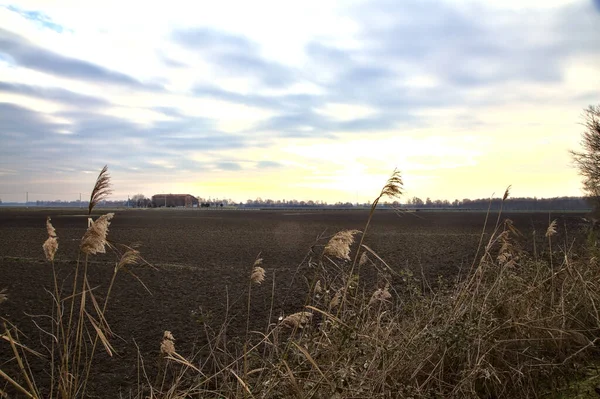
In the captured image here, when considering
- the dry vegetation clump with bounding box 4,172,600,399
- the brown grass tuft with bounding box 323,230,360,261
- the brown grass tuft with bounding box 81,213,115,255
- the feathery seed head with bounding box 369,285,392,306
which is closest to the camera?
the brown grass tuft with bounding box 81,213,115,255

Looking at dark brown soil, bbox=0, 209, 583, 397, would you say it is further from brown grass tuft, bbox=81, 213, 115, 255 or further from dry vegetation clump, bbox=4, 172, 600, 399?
dry vegetation clump, bbox=4, 172, 600, 399

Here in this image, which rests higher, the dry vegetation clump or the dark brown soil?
the dry vegetation clump

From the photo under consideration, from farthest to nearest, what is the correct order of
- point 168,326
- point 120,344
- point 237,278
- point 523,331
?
point 237,278
point 168,326
point 120,344
point 523,331

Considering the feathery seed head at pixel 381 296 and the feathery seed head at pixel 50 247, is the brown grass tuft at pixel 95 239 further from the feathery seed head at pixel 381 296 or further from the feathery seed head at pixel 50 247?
the feathery seed head at pixel 381 296

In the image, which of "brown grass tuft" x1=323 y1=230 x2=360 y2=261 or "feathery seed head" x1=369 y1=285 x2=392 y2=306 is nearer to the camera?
"brown grass tuft" x1=323 y1=230 x2=360 y2=261

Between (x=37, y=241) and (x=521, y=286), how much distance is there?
2208 centimetres

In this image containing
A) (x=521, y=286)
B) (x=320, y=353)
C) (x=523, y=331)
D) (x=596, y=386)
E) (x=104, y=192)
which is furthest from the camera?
(x=521, y=286)

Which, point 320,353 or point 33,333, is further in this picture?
point 33,333

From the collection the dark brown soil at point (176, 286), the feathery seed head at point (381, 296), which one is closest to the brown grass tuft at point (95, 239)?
the dark brown soil at point (176, 286)

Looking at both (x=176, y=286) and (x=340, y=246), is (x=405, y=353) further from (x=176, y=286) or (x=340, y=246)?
(x=176, y=286)

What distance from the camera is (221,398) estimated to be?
4438mm

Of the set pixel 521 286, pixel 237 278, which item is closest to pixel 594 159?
pixel 237 278

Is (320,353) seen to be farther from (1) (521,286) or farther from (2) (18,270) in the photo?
(2) (18,270)

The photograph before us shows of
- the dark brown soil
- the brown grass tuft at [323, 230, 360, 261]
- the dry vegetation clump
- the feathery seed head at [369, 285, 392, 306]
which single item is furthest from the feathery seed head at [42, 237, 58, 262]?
the feathery seed head at [369, 285, 392, 306]
